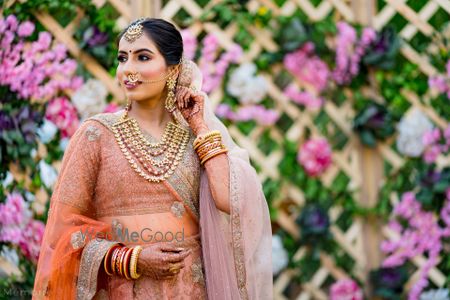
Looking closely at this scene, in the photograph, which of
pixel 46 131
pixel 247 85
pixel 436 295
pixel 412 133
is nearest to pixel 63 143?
pixel 46 131

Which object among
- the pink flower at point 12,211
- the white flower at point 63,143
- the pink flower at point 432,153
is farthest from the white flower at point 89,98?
the pink flower at point 432,153

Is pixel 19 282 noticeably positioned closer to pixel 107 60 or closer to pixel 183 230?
pixel 107 60

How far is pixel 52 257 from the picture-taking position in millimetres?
2041

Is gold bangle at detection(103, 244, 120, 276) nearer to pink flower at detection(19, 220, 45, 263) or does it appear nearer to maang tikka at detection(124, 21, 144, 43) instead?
maang tikka at detection(124, 21, 144, 43)

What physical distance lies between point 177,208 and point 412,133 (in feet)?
7.08

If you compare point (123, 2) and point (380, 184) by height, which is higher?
point (123, 2)

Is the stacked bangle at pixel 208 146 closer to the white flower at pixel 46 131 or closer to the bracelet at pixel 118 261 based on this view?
the bracelet at pixel 118 261

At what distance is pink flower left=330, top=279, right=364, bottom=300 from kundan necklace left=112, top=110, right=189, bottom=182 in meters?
1.96

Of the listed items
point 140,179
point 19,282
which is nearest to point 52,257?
point 140,179

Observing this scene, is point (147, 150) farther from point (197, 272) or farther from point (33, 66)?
point (33, 66)

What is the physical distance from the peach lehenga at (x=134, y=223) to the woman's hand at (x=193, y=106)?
0.08 m

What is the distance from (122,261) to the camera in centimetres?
203

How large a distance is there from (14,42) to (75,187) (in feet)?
5.97

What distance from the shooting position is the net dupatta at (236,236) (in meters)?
2.18
